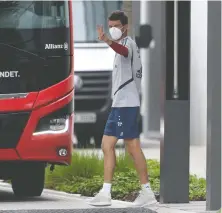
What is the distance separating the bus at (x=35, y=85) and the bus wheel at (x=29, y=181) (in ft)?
0.14

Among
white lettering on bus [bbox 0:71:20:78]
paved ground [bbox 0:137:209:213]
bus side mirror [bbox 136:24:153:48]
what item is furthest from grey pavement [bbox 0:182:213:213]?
bus side mirror [bbox 136:24:153:48]

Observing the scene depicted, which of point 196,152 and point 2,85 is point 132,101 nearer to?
point 2,85

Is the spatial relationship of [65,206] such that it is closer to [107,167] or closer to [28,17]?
[107,167]

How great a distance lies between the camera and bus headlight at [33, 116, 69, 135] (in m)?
13.0

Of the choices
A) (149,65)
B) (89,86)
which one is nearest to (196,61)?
(149,65)

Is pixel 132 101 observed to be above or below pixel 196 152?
above

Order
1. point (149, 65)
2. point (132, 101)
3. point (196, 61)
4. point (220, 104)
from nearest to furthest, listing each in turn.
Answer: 1. point (220, 104)
2. point (132, 101)
3. point (196, 61)
4. point (149, 65)

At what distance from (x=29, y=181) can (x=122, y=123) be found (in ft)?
6.07

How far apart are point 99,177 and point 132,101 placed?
110 inches

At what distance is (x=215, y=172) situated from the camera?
36.6 feet

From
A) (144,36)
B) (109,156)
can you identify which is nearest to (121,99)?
(109,156)

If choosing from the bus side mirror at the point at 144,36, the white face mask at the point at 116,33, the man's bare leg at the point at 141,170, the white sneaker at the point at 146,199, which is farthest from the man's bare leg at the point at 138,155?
the bus side mirror at the point at 144,36

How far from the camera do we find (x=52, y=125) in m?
13.0

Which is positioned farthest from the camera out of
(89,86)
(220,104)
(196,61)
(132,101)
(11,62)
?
(196,61)
